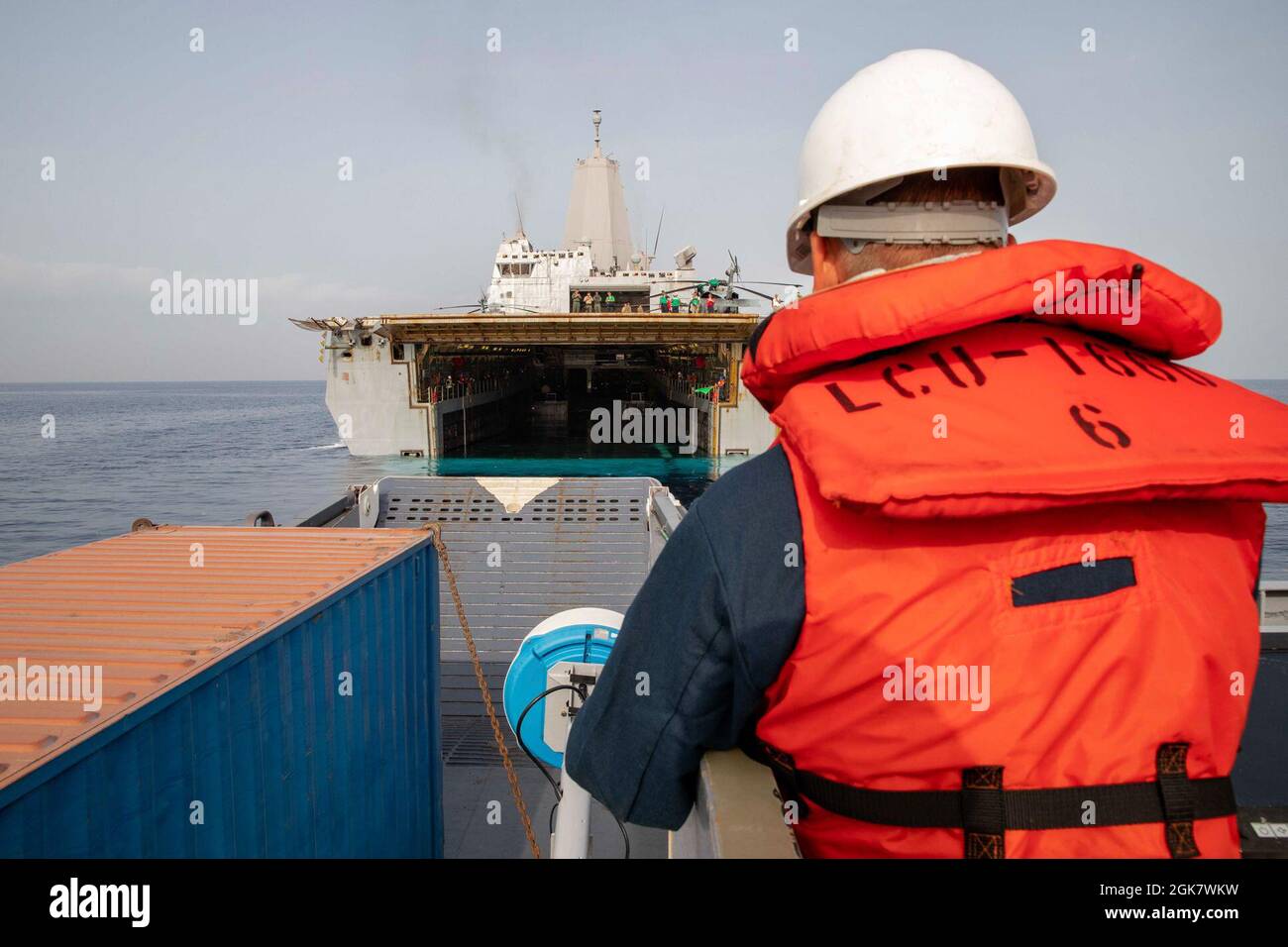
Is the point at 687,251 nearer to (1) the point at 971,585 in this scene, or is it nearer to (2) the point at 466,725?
(2) the point at 466,725

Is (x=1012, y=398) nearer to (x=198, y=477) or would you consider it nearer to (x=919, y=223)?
(x=919, y=223)

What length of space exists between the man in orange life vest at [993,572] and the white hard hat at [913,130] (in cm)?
35

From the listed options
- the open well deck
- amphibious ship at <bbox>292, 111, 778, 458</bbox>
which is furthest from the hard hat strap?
amphibious ship at <bbox>292, 111, 778, 458</bbox>

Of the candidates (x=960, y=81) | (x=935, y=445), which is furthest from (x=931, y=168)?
(x=935, y=445)

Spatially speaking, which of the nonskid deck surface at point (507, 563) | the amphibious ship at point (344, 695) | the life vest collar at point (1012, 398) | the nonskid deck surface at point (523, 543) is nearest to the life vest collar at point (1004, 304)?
the life vest collar at point (1012, 398)

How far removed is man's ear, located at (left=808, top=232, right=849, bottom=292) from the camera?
1.76 metres

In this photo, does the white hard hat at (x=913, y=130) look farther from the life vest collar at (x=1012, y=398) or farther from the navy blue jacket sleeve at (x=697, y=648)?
the navy blue jacket sleeve at (x=697, y=648)

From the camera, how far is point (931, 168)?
163cm

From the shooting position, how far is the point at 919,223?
165 centimetres

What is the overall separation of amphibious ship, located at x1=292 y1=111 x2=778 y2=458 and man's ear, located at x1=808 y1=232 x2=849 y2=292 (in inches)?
1188

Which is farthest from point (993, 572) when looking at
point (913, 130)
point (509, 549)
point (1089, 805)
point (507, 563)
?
point (509, 549)

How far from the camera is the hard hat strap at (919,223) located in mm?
1648

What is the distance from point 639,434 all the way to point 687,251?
12203mm

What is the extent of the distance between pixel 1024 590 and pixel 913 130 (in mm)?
1033
